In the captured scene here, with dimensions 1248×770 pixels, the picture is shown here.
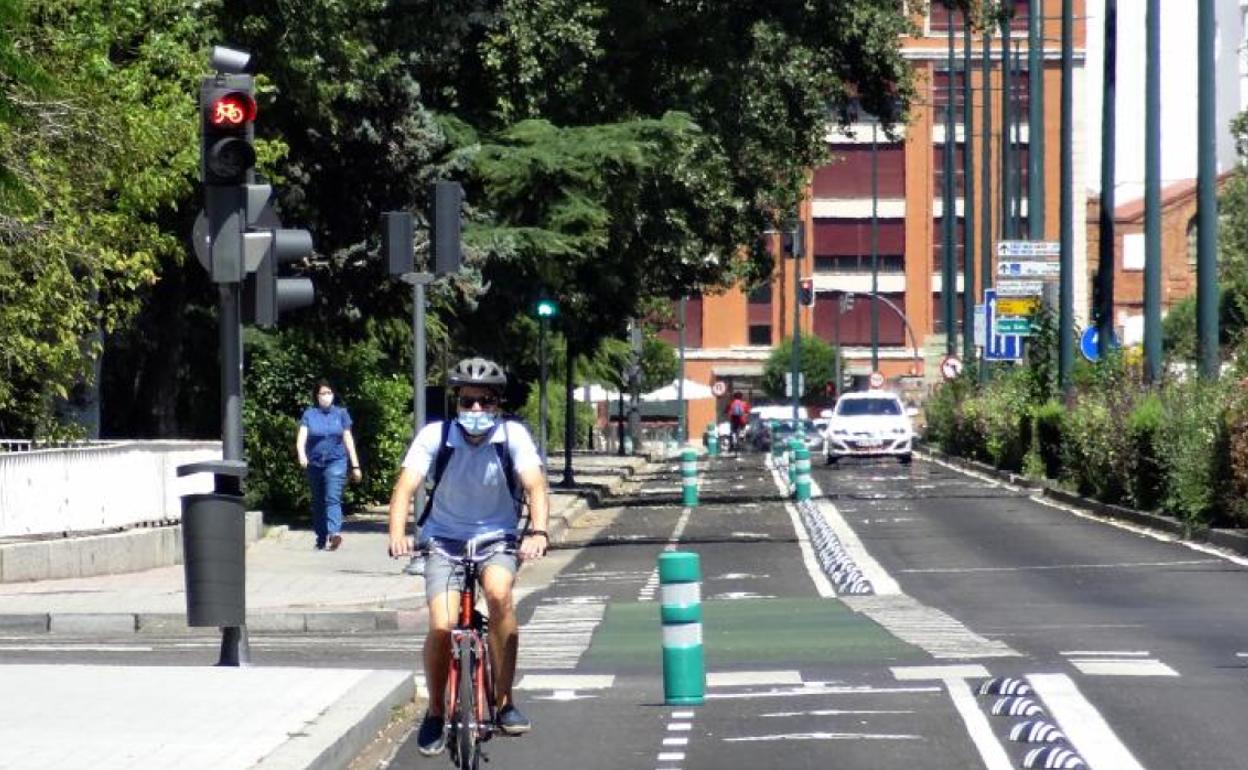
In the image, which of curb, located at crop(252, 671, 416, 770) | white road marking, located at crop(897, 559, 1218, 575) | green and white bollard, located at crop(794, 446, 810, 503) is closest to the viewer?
curb, located at crop(252, 671, 416, 770)

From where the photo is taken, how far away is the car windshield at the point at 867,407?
2547 inches

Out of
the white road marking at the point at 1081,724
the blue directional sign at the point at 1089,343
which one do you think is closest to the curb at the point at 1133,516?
the blue directional sign at the point at 1089,343

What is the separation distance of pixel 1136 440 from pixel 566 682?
21.3m

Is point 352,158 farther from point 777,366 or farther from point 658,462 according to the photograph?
point 777,366

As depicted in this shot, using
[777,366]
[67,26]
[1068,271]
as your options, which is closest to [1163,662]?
[67,26]

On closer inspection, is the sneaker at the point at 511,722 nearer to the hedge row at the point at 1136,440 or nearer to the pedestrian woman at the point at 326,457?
the pedestrian woman at the point at 326,457

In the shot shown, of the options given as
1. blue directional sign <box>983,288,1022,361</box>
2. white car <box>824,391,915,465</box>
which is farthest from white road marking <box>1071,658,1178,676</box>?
white car <box>824,391,915,465</box>

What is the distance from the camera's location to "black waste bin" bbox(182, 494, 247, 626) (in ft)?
48.8

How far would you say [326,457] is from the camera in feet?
94.7

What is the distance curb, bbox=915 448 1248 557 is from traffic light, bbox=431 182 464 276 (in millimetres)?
9385

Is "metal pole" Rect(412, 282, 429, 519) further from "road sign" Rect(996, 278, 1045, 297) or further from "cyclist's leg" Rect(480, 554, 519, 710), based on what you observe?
"road sign" Rect(996, 278, 1045, 297)

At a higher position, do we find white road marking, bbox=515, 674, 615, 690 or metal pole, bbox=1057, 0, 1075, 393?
metal pole, bbox=1057, 0, 1075, 393

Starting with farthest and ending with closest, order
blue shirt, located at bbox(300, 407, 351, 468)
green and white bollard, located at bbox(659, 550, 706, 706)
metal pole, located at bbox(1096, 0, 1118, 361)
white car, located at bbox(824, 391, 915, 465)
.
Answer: white car, located at bbox(824, 391, 915, 465) → metal pole, located at bbox(1096, 0, 1118, 361) → blue shirt, located at bbox(300, 407, 351, 468) → green and white bollard, located at bbox(659, 550, 706, 706)

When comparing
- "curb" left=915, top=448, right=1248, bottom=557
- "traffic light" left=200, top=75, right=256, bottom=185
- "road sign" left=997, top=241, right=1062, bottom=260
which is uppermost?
"road sign" left=997, top=241, right=1062, bottom=260
